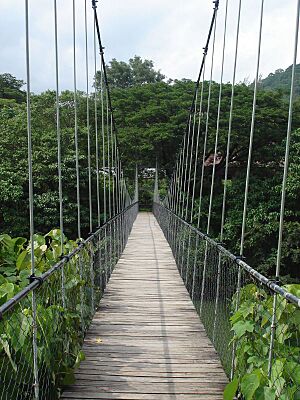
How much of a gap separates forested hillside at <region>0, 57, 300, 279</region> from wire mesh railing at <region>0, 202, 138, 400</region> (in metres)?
7.03

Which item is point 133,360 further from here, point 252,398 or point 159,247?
point 159,247

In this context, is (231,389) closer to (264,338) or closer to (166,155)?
(264,338)

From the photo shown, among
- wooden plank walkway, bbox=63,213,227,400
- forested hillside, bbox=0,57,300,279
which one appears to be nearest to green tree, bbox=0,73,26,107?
forested hillside, bbox=0,57,300,279

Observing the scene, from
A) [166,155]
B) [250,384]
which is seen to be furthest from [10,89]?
[250,384]

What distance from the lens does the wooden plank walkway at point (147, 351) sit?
5.83 ft

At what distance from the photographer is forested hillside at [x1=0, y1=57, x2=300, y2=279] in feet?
29.5

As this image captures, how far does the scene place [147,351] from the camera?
220 centimetres

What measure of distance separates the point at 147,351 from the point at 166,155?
34.9 ft

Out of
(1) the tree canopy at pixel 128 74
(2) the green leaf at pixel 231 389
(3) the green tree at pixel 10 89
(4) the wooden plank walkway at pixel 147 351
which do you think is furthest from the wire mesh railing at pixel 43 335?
(1) the tree canopy at pixel 128 74

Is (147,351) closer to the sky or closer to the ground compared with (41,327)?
closer to the ground

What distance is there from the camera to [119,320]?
8.92ft

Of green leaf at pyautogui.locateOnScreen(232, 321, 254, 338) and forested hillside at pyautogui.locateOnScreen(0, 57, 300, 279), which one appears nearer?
green leaf at pyautogui.locateOnScreen(232, 321, 254, 338)

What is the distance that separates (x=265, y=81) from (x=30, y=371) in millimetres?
17209

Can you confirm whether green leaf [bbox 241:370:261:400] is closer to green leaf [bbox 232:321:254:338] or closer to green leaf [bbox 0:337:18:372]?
green leaf [bbox 232:321:254:338]
